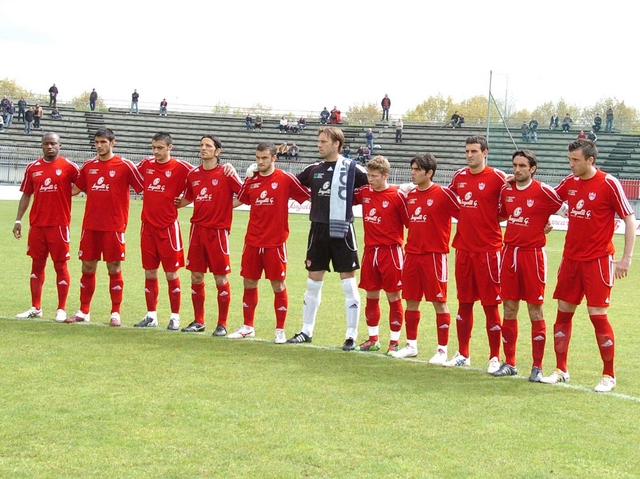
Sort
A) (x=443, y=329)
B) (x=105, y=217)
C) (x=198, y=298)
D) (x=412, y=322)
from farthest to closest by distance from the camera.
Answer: (x=105, y=217)
(x=198, y=298)
(x=412, y=322)
(x=443, y=329)

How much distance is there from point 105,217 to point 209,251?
142 centimetres

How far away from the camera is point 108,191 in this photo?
10367mm

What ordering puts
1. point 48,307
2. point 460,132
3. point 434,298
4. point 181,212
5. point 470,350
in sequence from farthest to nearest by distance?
point 460,132 → point 181,212 → point 48,307 → point 470,350 → point 434,298

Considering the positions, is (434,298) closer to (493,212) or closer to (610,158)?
(493,212)

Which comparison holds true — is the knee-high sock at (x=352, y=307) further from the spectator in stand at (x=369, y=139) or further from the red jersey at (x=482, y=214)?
the spectator in stand at (x=369, y=139)

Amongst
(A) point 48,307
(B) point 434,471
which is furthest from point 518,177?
(A) point 48,307

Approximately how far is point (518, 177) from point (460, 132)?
4632cm

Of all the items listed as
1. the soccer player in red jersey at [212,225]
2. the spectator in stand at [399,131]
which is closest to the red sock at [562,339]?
the soccer player in red jersey at [212,225]

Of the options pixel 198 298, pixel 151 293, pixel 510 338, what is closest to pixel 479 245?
pixel 510 338

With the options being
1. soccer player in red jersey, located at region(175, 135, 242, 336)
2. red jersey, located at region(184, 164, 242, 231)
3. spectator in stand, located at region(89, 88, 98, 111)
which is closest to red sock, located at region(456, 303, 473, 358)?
soccer player in red jersey, located at region(175, 135, 242, 336)

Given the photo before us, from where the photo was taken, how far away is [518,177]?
26.8ft

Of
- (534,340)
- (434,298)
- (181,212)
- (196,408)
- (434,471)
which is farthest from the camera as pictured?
(181,212)

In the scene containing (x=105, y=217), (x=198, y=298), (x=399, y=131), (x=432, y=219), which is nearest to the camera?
(x=432, y=219)

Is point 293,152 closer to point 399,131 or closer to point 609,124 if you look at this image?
point 399,131
